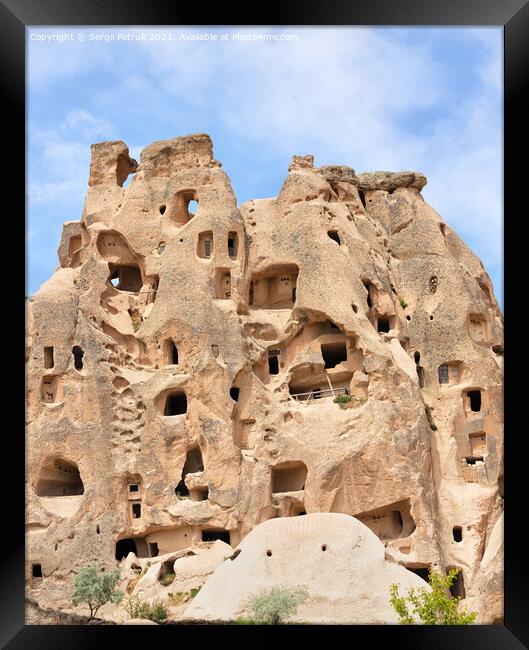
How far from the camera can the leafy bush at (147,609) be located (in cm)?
2834

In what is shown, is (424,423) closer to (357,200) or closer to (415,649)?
(357,200)

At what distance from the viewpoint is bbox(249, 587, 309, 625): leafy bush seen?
24.5 metres

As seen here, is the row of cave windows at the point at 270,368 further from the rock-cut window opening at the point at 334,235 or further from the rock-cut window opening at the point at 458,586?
the rock-cut window opening at the point at 458,586

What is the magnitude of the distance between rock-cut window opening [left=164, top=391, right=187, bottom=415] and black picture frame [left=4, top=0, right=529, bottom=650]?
16.8m

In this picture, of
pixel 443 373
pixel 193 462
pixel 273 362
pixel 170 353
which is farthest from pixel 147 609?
pixel 443 373

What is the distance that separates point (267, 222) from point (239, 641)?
2147 centimetres

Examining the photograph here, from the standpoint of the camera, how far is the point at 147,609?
94.4ft

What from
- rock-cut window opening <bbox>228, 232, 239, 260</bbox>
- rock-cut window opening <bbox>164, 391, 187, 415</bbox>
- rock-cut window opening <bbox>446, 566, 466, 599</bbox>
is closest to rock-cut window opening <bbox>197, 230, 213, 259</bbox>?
rock-cut window opening <bbox>228, 232, 239, 260</bbox>

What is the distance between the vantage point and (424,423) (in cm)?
3334

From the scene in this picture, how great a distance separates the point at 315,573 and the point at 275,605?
2.15 m

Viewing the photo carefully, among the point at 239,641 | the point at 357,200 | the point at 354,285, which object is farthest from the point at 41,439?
the point at 239,641

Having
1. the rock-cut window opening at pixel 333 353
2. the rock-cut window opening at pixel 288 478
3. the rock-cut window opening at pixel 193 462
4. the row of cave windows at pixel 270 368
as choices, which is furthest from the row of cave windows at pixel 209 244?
the rock-cut window opening at pixel 288 478
